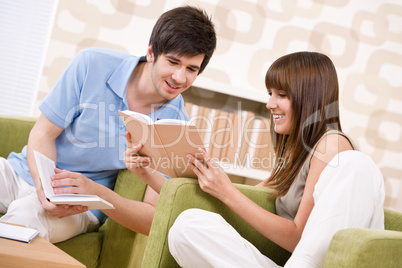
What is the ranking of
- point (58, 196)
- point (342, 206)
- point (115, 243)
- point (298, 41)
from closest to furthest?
point (342, 206)
point (58, 196)
point (115, 243)
point (298, 41)

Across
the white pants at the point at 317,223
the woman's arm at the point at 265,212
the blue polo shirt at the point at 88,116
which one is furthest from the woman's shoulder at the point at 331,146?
the blue polo shirt at the point at 88,116

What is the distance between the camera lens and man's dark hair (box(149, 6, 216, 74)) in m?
1.71

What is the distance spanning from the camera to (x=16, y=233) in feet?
3.59

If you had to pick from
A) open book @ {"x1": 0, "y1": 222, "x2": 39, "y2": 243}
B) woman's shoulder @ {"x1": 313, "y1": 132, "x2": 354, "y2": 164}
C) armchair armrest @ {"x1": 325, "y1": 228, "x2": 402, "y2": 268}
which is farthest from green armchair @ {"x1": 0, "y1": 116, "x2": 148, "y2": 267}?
armchair armrest @ {"x1": 325, "y1": 228, "x2": 402, "y2": 268}

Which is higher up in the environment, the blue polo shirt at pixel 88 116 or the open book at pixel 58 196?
the blue polo shirt at pixel 88 116

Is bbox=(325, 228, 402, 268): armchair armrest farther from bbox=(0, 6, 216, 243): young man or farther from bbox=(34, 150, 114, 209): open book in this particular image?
bbox=(0, 6, 216, 243): young man

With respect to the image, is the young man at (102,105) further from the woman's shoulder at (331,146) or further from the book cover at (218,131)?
the book cover at (218,131)

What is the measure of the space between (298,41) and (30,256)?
9.21 ft

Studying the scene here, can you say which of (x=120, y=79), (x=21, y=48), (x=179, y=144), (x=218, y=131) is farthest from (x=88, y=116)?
(x=21, y=48)

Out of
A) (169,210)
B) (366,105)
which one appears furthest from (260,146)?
(169,210)

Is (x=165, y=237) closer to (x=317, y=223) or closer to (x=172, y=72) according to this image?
(x=317, y=223)

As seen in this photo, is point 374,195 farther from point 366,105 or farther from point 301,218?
point 366,105

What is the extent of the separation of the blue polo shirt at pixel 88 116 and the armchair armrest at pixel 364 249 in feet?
3.42

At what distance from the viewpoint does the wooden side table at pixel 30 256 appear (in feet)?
3.09
